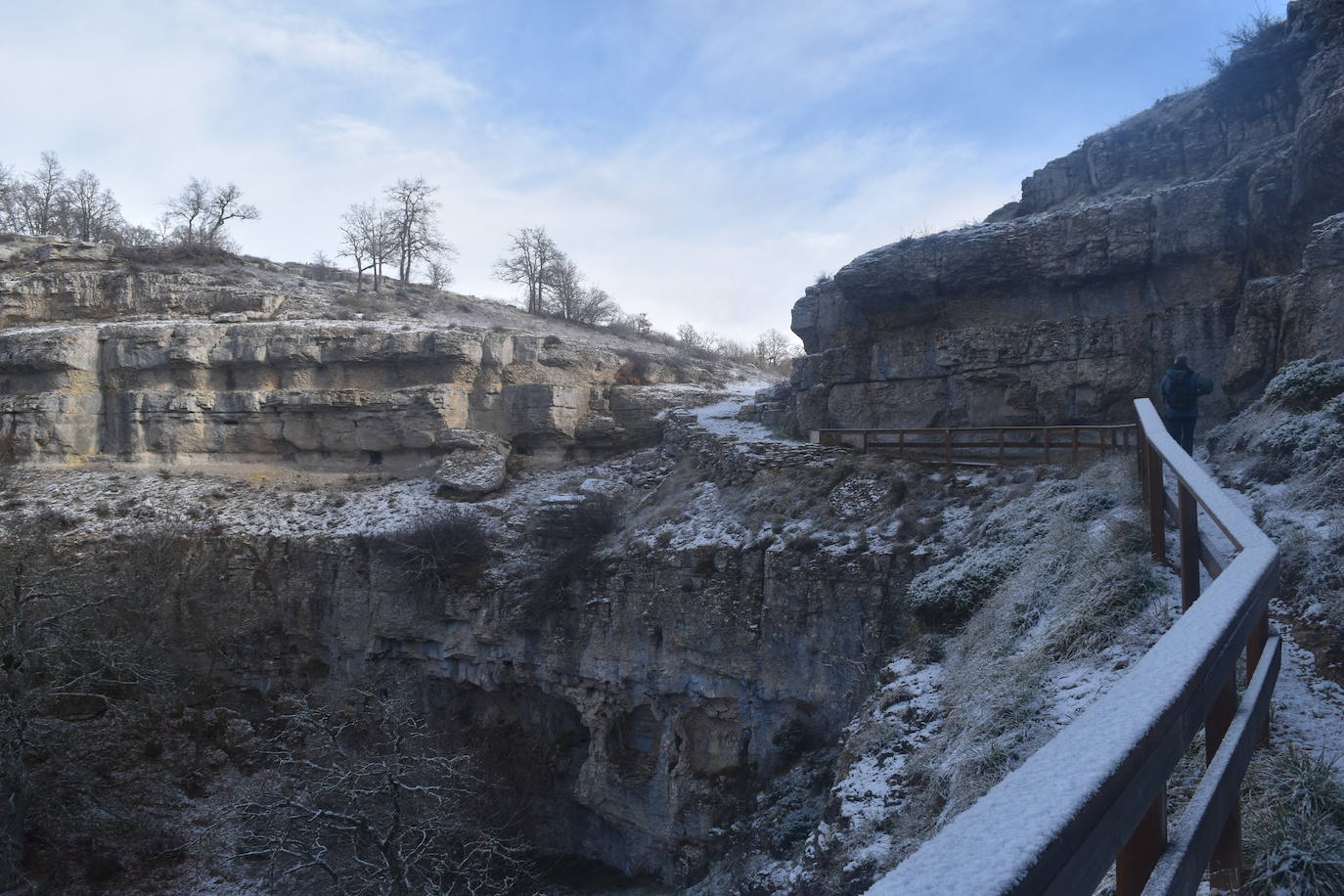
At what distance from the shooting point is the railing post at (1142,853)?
1427 millimetres

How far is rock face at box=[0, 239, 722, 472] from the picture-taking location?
24.6m

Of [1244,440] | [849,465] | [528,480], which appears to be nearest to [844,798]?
[1244,440]

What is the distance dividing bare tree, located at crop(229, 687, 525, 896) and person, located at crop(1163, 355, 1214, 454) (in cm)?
1074

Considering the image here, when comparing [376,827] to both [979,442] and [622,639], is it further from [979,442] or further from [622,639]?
[979,442]

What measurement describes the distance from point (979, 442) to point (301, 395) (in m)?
20.4

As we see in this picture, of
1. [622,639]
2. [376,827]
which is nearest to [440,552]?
[622,639]

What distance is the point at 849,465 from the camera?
49.5ft

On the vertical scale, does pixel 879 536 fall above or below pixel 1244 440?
below

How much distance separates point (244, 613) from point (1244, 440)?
69.3 feet

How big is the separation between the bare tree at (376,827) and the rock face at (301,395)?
1085cm

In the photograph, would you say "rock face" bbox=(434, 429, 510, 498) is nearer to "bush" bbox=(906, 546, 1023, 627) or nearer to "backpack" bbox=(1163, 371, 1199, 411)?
"bush" bbox=(906, 546, 1023, 627)

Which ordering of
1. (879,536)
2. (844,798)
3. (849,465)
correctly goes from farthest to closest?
(849,465) → (879,536) → (844,798)

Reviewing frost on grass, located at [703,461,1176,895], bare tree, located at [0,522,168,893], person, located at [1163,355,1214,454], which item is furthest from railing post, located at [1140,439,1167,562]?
bare tree, located at [0,522,168,893]

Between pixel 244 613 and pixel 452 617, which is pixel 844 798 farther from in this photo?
pixel 244 613
